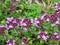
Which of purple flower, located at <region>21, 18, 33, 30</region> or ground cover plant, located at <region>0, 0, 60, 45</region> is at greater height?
purple flower, located at <region>21, 18, 33, 30</region>

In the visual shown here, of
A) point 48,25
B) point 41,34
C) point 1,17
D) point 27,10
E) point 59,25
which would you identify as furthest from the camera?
point 27,10

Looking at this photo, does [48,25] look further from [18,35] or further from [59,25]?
[18,35]

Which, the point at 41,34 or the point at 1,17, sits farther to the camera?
the point at 1,17

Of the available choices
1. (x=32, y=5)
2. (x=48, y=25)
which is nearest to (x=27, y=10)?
(x=32, y=5)

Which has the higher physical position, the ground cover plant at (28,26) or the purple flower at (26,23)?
the purple flower at (26,23)

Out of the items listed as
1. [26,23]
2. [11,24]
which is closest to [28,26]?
[26,23]

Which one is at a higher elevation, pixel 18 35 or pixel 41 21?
pixel 41 21

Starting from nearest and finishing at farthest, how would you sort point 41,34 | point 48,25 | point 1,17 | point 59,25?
1. point 41,34
2. point 59,25
3. point 48,25
4. point 1,17

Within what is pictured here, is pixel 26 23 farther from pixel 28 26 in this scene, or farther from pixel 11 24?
pixel 11 24
